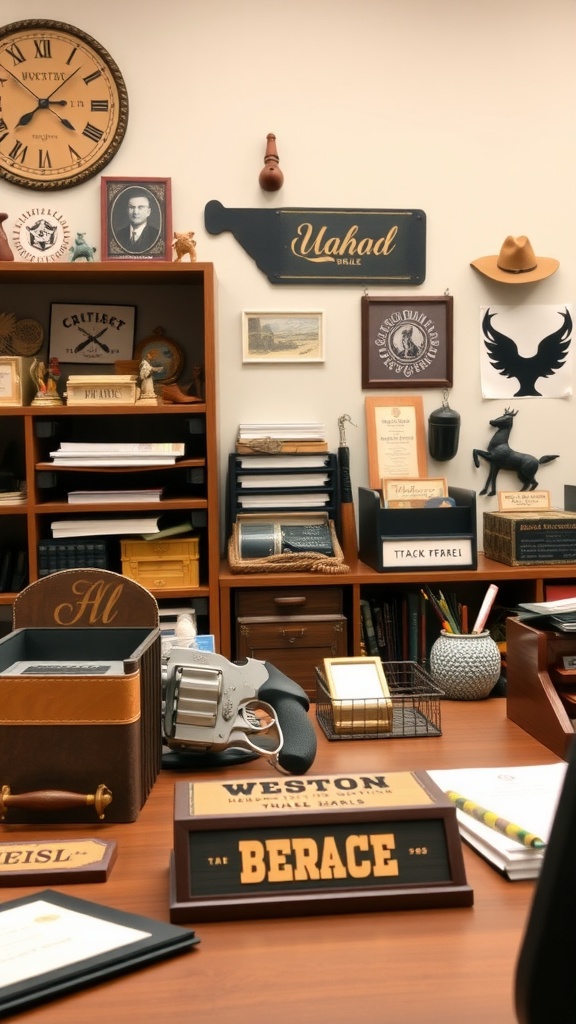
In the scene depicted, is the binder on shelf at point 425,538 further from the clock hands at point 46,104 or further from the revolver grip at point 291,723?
the clock hands at point 46,104

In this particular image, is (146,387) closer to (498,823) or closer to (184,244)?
(184,244)

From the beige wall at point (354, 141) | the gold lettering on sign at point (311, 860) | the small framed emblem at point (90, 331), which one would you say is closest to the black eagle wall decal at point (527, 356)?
the beige wall at point (354, 141)

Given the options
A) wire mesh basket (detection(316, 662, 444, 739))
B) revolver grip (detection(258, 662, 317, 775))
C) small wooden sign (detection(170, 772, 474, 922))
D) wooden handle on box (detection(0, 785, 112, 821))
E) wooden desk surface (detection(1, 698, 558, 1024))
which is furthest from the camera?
wire mesh basket (detection(316, 662, 444, 739))

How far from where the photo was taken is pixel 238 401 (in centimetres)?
353

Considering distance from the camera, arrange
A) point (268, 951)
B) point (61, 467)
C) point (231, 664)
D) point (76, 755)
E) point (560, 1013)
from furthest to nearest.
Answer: point (61, 467), point (231, 664), point (76, 755), point (268, 951), point (560, 1013)

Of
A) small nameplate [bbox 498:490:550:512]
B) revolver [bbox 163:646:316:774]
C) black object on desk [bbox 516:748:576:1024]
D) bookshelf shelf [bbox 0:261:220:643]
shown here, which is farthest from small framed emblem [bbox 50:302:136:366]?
black object on desk [bbox 516:748:576:1024]

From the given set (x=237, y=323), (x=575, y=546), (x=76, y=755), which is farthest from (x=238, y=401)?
(x=76, y=755)

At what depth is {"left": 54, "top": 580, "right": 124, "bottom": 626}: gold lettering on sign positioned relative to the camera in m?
1.77

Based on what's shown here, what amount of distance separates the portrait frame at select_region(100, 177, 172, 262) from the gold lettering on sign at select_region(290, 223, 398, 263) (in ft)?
1.61

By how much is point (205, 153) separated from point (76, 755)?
8.93 feet

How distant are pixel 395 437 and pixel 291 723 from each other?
2.22m

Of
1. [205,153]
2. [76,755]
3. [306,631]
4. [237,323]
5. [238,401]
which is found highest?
[205,153]

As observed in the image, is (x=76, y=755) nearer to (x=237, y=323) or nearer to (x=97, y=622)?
(x=97, y=622)

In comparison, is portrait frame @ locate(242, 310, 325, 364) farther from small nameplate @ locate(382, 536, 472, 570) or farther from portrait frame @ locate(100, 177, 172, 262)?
small nameplate @ locate(382, 536, 472, 570)
